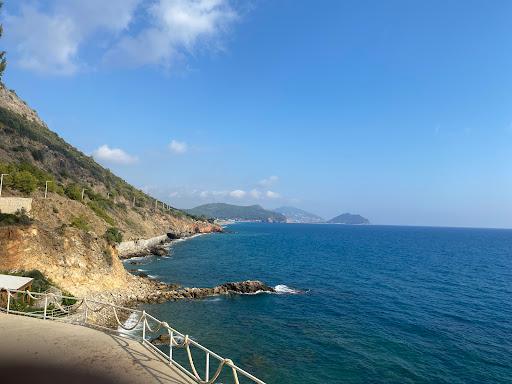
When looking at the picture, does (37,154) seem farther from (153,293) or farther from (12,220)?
(153,293)

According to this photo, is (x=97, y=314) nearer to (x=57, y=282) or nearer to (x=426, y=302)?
(x=57, y=282)

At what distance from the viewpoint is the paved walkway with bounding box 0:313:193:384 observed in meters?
11.1

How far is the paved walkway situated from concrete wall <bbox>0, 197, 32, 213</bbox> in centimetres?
3072

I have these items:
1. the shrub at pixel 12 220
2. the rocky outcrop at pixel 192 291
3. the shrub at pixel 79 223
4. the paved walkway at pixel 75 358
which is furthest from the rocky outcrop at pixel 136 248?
the paved walkway at pixel 75 358

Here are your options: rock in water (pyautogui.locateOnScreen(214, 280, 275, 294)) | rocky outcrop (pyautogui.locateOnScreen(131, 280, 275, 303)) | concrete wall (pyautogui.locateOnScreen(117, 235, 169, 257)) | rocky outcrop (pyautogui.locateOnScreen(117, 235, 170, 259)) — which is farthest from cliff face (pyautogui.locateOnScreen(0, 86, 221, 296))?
rock in water (pyautogui.locateOnScreen(214, 280, 275, 294))

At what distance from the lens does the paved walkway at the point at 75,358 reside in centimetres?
1112


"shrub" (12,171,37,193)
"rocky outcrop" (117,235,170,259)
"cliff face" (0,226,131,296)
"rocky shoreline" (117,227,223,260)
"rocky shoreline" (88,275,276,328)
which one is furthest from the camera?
"rocky outcrop" (117,235,170,259)

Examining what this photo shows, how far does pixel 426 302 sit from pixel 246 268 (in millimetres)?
32496

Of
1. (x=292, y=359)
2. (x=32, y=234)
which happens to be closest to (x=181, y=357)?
(x=292, y=359)

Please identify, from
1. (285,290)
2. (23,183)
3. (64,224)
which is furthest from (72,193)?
(285,290)

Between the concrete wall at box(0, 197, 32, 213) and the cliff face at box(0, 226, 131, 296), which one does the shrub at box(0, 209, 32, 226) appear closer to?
the cliff face at box(0, 226, 131, 296)

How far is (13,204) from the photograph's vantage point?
42.6 m

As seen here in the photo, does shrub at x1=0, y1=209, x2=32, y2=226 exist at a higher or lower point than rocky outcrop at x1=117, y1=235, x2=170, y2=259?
higher

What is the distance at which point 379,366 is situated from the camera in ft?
82.6
